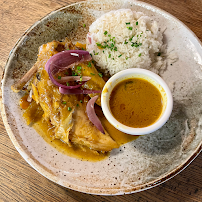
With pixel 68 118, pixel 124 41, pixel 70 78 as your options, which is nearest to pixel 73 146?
pixel 68 118

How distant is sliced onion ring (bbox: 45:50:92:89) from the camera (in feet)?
7.06

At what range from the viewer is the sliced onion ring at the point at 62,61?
2.15 metres

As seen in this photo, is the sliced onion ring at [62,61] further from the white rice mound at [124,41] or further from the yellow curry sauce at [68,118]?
the white rice mound at [124,41]

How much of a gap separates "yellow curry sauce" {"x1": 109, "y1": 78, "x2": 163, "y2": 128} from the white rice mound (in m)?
0.50

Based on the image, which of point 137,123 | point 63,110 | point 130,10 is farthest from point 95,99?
point 130,10

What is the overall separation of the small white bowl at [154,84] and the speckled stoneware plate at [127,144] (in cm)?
48

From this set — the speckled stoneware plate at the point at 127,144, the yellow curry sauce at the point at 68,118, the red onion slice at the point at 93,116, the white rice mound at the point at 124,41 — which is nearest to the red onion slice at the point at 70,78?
the yellow curry sauce at the point at 68,118

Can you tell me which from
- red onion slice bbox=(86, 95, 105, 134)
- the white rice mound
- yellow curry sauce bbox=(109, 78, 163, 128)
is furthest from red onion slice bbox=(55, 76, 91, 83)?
the white rice mound

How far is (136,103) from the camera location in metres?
2.04

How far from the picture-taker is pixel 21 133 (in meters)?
2.28

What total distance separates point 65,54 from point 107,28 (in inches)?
30.7

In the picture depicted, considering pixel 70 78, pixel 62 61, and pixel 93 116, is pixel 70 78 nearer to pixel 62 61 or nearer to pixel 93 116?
pixel 62 61

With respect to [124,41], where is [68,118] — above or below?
below

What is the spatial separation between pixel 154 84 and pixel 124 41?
81 centimetres
